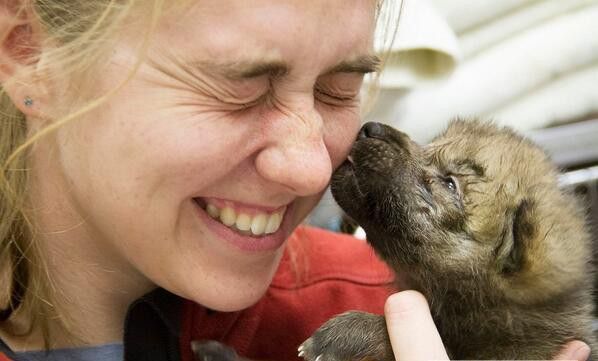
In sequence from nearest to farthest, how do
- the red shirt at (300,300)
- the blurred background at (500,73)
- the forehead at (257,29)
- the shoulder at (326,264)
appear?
the forehead at (257,29) < the red shirt at (300,300) < the shoulder at (326,264) < the blurred background at (500,73)

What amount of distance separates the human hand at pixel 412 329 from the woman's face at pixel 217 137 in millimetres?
204

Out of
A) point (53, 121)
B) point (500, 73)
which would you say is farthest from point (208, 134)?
point (500, 73)

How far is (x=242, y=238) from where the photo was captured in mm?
1196

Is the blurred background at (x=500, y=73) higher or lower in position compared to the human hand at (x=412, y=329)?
higher

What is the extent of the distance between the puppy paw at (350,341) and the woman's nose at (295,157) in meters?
0.29

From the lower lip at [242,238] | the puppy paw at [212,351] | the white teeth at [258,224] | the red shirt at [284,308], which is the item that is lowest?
the puppy paw at [212,351]

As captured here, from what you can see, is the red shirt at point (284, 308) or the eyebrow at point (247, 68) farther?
the red shirt at point (284, 308)

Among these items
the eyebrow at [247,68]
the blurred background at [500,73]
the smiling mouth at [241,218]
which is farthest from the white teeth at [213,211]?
the blurred background at [500,73]

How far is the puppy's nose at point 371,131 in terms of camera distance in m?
1.41

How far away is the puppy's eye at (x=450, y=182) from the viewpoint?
1.41 m

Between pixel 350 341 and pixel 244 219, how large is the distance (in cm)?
27

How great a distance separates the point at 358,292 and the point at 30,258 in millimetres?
611

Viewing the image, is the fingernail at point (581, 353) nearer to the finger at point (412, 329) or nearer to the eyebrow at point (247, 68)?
the finger at point (412, 329)

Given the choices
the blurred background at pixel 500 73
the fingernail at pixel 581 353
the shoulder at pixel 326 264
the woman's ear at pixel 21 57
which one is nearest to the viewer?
the woman's ear at pixel 21 57
